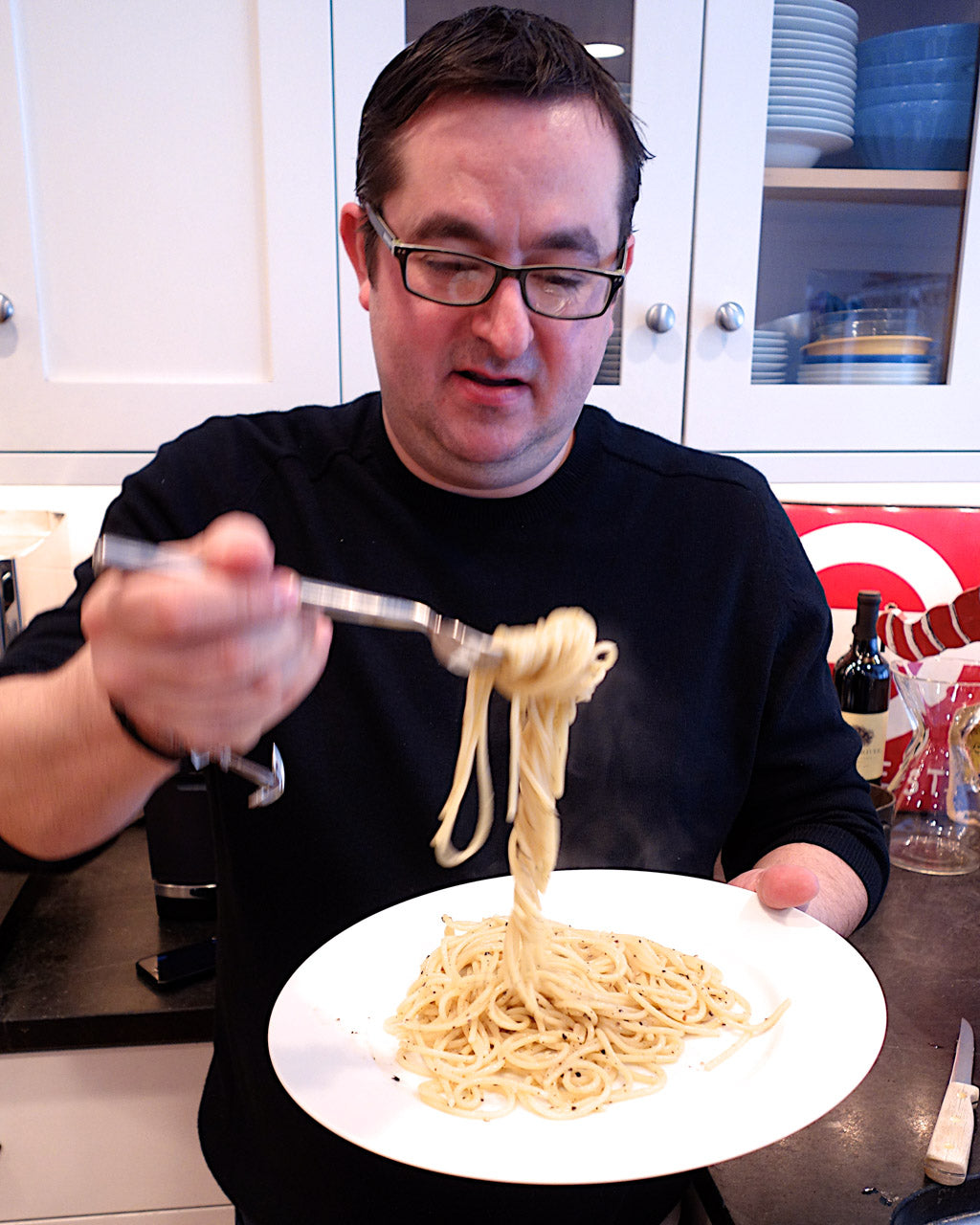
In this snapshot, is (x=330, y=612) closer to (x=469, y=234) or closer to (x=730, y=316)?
(x=469, y=234)

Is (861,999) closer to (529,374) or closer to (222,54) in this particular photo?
(529,374)

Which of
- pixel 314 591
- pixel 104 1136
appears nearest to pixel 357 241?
pixel 314 591

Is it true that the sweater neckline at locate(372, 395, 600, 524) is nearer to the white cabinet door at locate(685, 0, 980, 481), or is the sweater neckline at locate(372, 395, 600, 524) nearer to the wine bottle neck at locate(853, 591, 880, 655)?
the white cabinet door at locate(685, 0, 980, 481)

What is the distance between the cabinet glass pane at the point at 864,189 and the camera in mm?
1845

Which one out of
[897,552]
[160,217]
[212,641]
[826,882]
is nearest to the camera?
[212,641]

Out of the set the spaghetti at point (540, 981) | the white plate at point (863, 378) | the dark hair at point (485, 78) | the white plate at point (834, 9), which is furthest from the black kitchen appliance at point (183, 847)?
the white plate at point (834, 9)

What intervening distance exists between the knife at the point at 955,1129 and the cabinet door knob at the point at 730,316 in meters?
1.25

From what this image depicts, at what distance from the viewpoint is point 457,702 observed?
4.61 ft

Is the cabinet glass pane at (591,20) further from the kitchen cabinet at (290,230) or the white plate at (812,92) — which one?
the white plate at (812,92)

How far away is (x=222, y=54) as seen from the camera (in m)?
1.65

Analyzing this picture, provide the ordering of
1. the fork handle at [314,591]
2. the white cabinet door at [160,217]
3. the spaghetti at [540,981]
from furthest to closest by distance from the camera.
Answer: the white cabinet door at [160,217]
the spaghetti at [540,981]
the fork handle at [314,591]

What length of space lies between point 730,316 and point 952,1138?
4.45 feet

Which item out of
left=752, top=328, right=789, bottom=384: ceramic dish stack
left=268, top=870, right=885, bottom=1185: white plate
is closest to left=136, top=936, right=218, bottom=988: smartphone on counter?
left=268, top=870, right=885, bottom=1185: white plate

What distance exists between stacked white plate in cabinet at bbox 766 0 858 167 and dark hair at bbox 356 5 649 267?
2.08 feet
